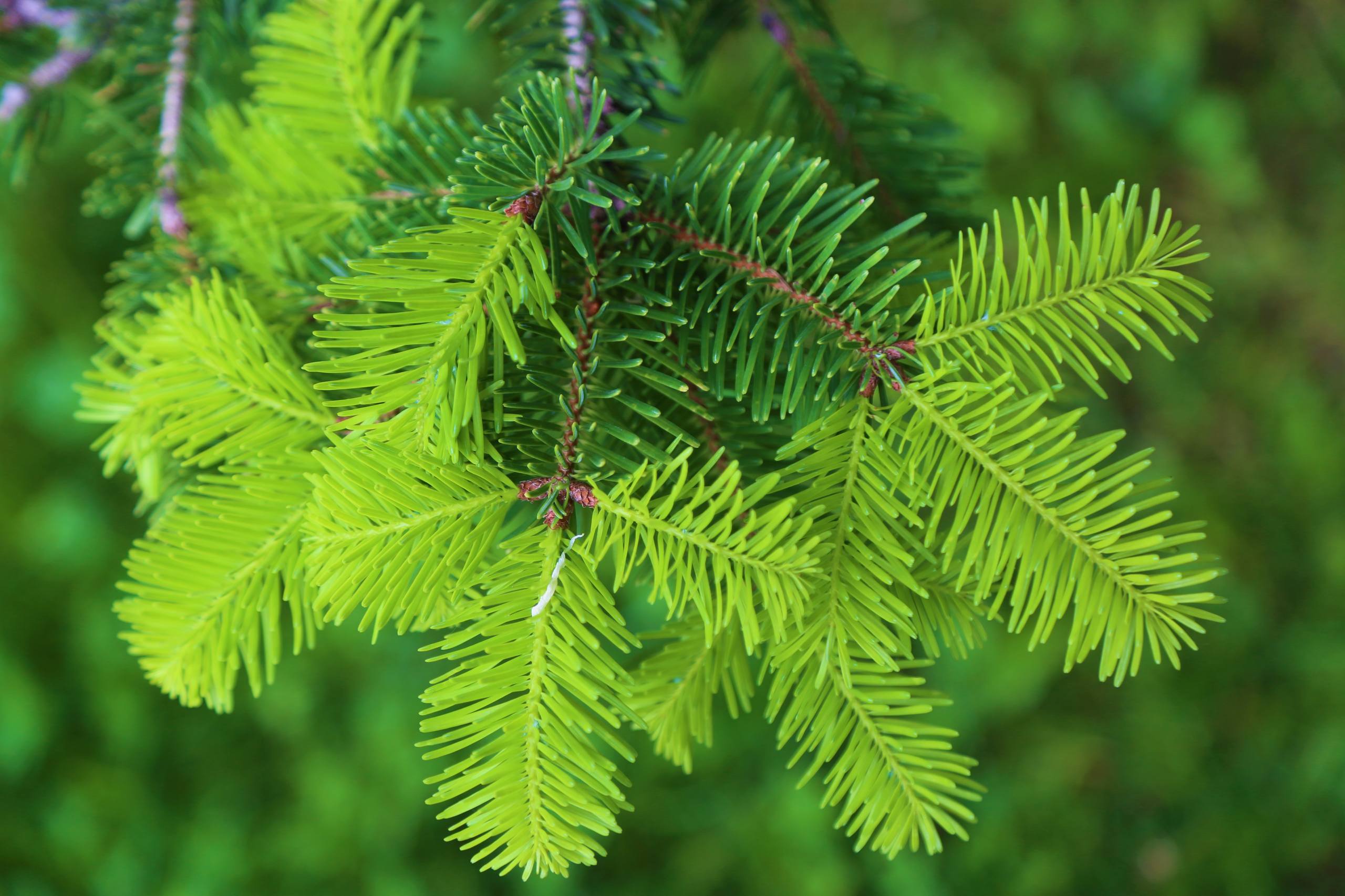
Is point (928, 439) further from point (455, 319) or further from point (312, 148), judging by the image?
point (312, 148)

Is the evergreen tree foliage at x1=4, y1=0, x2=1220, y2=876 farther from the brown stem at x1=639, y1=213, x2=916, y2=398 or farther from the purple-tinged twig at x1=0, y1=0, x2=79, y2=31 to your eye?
the purple-tinged twig at x1=0, y1=0, x2=79, y2=31

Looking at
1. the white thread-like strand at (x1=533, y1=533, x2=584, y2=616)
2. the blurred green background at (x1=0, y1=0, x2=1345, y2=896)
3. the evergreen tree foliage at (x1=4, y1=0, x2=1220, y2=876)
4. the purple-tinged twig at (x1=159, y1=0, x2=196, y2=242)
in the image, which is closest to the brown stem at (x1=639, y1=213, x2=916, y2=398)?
the evergreen tree foliage at (x1=4, y1=0, x2=1220, y2=876)

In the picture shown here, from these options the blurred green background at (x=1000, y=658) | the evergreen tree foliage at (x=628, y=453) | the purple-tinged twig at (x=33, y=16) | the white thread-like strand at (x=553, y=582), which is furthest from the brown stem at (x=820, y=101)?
the blurred green background at (x=1000, y=658)

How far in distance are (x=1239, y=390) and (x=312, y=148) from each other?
5.07 ft

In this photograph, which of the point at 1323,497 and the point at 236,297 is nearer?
the point at 236,297

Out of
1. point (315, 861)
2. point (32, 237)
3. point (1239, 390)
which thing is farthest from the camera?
point (1239, 390)

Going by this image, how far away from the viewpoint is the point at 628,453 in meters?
0.34

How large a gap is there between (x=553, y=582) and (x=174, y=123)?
0.42m

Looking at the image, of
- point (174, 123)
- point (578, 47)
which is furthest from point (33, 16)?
point (578, 47)

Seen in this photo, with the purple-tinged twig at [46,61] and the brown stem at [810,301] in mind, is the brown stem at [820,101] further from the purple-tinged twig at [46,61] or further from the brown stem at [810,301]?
the purple-tinged twig at [46,61]

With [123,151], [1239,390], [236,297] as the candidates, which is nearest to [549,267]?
[236,297]

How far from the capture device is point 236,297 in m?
0.35

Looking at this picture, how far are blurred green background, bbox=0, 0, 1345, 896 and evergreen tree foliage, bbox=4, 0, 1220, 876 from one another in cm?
93

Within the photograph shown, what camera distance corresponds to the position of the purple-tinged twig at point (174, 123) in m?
0.47
